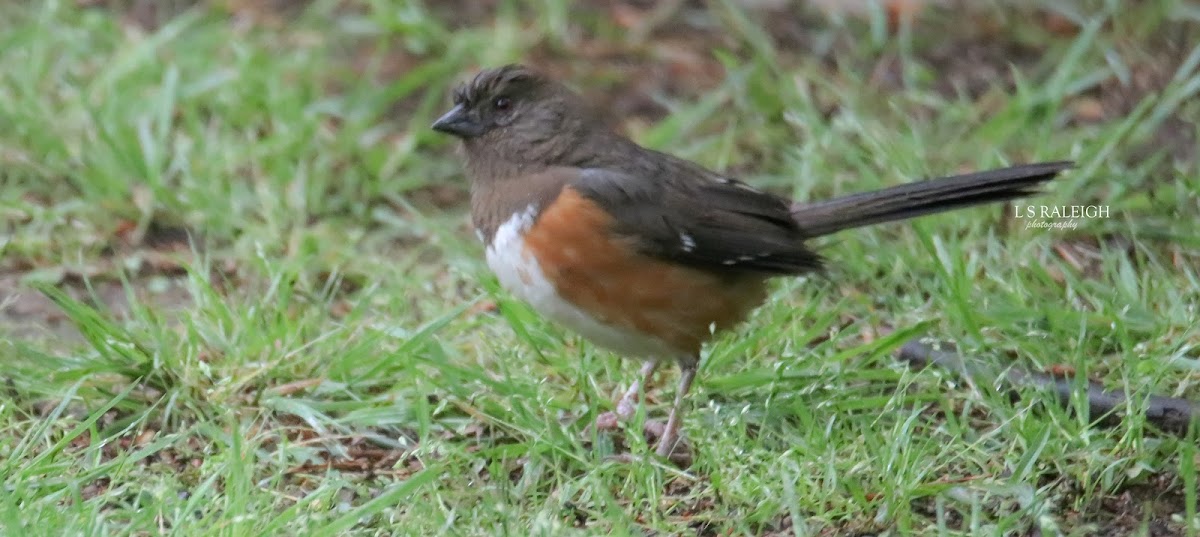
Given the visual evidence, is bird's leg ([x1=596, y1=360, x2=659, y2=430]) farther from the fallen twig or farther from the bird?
the fallen twig

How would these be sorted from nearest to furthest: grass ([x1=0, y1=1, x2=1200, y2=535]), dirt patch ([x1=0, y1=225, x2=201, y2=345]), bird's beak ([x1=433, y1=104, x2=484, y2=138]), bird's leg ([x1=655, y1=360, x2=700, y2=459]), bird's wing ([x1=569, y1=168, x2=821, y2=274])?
1. grass ([x1=0, y1=1, x2=1200, y2=535])
2. bird's leg ([x1=655, y1=360, x2=700, y2=459])
3. bird's wing ([x1=569, y1=168, x2=821, y2=274])
4. bird's beak ([x1=433, y1=104, x2=484, y2=138])
5. dirt patch ([x1=0, y1=225, x2=201, y2=345])

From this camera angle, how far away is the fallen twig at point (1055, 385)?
11.1 ft

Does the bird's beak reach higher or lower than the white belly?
higher

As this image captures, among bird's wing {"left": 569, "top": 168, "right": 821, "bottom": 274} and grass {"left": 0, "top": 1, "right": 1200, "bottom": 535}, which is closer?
grass {"left": 0, "top": 1, "right": 1200, "bottom": 535}

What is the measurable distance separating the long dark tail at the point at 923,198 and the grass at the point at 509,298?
0.23 m

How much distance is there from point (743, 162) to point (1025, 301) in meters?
1.41

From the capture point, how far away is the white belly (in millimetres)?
3506

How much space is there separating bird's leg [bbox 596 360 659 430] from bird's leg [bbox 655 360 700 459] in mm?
92

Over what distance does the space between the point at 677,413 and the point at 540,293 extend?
0.43 meters

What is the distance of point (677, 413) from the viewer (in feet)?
11.6

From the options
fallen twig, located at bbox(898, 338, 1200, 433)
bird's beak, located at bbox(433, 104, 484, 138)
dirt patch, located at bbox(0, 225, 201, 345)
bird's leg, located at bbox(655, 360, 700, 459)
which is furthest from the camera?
dirt patch, located at bbox(0, 225, 201, 345)

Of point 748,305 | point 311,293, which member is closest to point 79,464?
point 311,293

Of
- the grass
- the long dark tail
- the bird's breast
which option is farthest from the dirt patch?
the long dark tail

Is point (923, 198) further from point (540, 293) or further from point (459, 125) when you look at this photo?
point (459, 125)
